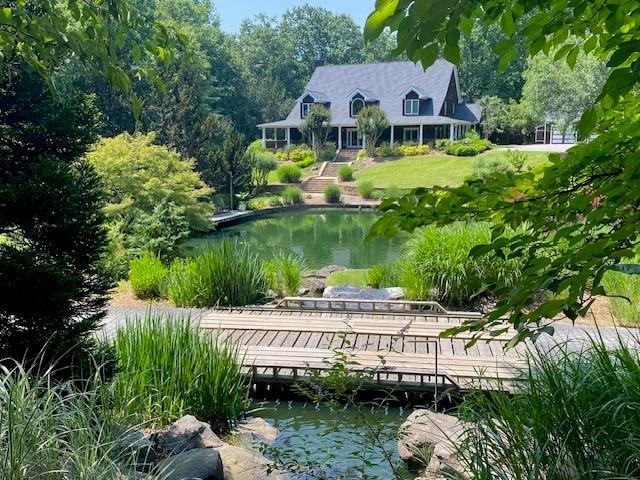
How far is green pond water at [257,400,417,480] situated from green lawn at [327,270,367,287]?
5226mm

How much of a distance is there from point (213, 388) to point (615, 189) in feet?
13.3

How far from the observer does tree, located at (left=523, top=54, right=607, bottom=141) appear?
35.9 m

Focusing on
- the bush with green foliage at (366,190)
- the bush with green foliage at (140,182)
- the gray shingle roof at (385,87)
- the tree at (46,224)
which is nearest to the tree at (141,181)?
the bush with green foliage at (140,182)

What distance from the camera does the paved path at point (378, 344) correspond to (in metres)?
5.68

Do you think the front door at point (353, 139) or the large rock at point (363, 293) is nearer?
the large rock at point (363, 293)

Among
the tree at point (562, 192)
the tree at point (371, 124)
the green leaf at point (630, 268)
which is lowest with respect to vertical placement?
the green leaf at point (630, 268)

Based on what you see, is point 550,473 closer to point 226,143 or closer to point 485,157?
point 226,143

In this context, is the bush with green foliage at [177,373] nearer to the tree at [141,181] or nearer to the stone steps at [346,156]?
the tree at [141,181]

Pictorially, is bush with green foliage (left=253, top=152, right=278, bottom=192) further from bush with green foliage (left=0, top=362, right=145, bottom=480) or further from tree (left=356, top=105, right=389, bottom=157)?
bush with green foliage (left=0, top=362, right=145, bottom=480)

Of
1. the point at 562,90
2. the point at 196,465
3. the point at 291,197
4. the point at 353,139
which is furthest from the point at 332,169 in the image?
the point at 196,465

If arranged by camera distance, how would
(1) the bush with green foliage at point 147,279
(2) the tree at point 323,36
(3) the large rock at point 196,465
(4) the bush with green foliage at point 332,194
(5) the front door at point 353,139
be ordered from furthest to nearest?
Answer: (2) the tree at point 323,36 → (5) the front door at point 353,139 → (4) the bush with green foliage at point 332,194 → (1) the bush with green foliage at point 147,279 → (3) the large rock at point 196,465

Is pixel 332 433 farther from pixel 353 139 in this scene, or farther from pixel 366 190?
pixel 353 139

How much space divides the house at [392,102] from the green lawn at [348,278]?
29.4 m

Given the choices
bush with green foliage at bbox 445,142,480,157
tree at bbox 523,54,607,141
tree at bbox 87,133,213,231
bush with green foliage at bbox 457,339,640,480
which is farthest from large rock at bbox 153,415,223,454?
tree at bbox 523,54,607,141
